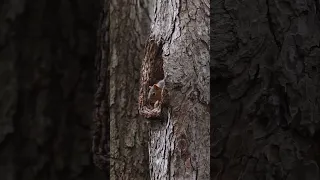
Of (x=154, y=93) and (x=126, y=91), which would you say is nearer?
(x=154, y=93)

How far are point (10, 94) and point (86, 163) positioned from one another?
111 mm

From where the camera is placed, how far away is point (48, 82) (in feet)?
2.10

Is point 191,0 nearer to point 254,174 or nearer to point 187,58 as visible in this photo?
point 187,58

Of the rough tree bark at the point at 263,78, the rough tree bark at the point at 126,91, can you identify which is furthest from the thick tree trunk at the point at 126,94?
the rough tree bark at the point at 263,78

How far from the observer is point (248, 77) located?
876mm

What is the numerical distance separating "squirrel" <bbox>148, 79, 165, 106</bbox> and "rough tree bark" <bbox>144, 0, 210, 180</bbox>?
13mm

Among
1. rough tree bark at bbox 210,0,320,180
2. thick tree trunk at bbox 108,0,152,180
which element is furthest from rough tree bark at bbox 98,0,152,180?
rough tree bark at bbox 210,0,320,180

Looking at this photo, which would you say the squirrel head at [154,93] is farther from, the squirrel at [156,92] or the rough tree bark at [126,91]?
the rough tree bark at [126,91]

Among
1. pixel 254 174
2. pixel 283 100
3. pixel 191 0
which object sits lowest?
pixel 254 174

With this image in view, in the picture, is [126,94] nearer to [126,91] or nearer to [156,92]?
[126,91]

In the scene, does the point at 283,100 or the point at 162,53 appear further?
the point at 283,100

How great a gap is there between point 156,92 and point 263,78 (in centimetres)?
28

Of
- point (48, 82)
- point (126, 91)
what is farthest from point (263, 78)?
point (48, 82)

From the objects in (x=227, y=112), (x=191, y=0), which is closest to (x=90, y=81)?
(x=191, y=0)
